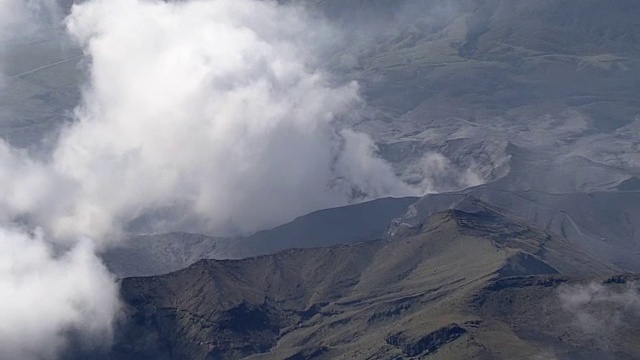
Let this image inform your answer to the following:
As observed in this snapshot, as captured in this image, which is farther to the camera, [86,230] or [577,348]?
[86,230]

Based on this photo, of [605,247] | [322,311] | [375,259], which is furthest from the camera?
[605,247]

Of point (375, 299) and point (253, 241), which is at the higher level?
point (253, 241)

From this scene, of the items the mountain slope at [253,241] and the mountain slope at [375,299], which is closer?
the mountain slope at [375,299]

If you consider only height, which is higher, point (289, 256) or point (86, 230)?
point (86, 230)

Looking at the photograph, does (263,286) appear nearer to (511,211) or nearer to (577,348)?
(577,348)

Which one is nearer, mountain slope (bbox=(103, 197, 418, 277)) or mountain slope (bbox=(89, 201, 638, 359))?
mountain slope (bbox=(89, 201, 638, 359))

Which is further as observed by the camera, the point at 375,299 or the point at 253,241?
the point at 253,241

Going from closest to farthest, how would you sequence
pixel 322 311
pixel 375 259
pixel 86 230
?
pixel 322 311 < pixel 375 259 < pixel 86 230

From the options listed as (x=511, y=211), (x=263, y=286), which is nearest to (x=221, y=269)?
(x=263, y=286)

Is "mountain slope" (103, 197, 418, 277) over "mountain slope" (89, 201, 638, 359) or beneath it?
over

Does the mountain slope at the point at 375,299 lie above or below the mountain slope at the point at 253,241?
below

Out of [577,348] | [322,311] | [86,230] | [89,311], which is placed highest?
[86,230]
